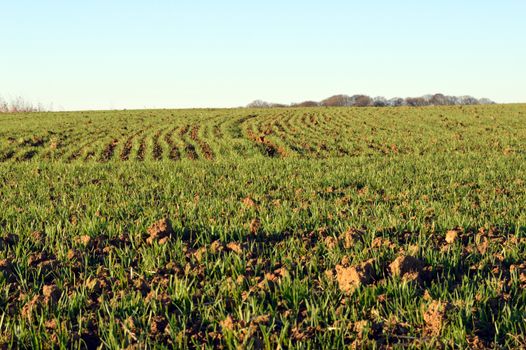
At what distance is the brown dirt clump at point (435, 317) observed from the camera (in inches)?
121

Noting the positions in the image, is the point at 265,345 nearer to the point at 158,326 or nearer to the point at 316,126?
the point at 158,326

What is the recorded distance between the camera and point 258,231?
556 cm

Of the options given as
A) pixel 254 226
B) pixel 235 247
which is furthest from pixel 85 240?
pixel 254 226

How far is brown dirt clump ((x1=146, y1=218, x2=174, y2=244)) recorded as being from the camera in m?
5.17

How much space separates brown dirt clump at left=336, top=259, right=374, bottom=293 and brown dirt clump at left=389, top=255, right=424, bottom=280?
188 millimetres

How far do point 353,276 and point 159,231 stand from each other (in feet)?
7.62

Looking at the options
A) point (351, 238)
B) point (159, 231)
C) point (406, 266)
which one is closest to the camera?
point (406, 266)

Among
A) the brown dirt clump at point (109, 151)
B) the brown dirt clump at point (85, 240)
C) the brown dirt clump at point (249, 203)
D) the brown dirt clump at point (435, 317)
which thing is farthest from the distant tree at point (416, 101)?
the brown dirt clump at point (435, 317)

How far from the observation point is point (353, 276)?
3783 millimetres

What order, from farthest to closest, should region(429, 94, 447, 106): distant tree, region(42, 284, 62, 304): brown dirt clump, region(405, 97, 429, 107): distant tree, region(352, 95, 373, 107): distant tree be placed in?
region(352, 95, 373, 107): distant tree → region(429, 94, 447, 106): distant tree → region(405, 97, 429, 107): distant tree → region(42, 284, 62, 304): brown dirt clump

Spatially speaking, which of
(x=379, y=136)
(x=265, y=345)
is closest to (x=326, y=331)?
(x=265, y=345)

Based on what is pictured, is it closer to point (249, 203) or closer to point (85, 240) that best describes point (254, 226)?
point (85, 240)

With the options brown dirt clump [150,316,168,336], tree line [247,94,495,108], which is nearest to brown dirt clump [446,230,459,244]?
brown dirt clump [150,316,168,336]

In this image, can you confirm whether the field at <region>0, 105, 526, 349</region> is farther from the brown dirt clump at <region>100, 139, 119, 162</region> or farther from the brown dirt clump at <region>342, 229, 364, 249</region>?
the brown dirt clump at <region>100, 139, 119, 162</region>
